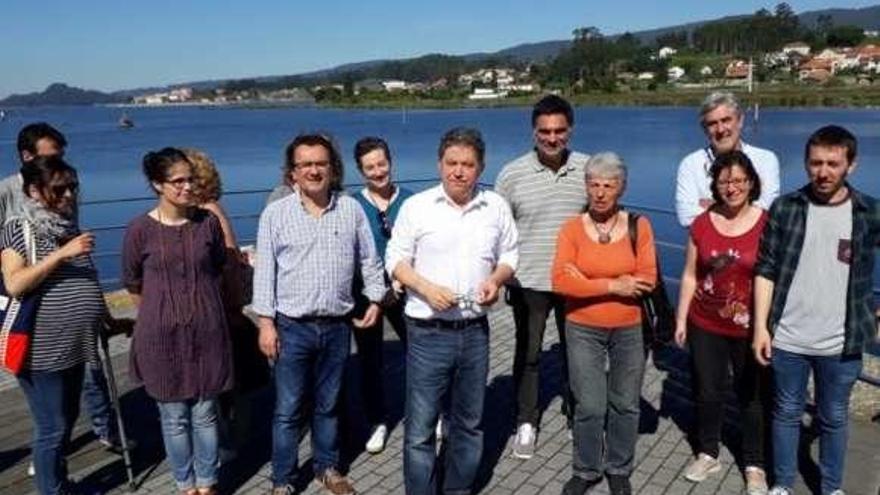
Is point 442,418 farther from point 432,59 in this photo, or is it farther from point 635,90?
point 432,59

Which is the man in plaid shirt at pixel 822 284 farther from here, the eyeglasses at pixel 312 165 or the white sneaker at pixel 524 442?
the eyeglasses at pixel 312 165

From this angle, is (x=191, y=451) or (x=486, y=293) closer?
Answer: (x=486, y=293)

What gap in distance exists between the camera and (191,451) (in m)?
3.72

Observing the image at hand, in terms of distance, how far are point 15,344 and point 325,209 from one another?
1.45m

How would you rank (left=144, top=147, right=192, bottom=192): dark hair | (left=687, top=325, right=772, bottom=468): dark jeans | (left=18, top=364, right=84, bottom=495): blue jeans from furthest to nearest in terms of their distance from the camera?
(left=687, top=325, right=772, bottom=468): dark jeans → (left=18, top=364, right=84, bottom=495): blue jeans → (left=144, top=147, right=192, bottom=192): dark hair

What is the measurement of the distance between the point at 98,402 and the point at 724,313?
340 centimetres

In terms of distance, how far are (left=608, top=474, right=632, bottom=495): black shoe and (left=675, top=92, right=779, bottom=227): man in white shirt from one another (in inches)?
53.4

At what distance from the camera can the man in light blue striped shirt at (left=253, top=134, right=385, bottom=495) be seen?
3.58 m

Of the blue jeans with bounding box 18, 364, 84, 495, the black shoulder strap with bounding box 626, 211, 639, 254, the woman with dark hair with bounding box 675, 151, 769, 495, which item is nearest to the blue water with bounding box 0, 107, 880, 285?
the blue jeans with bounding box 18, 364, 84, 495

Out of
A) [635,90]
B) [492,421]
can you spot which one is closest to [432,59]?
[635,90]

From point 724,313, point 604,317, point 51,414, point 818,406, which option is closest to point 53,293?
point 51,414

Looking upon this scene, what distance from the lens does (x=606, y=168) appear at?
349cm

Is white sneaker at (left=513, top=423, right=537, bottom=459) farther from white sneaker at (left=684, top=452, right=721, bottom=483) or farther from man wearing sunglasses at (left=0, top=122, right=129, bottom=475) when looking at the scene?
man wearing sunglasses at (left=0, top=122, right=129, bottom=475)

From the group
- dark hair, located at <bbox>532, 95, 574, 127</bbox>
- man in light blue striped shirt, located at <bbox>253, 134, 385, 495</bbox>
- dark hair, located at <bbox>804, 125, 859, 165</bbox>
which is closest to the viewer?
dark hair, located at <bbox>804, 125, 859, 165</bbox>
